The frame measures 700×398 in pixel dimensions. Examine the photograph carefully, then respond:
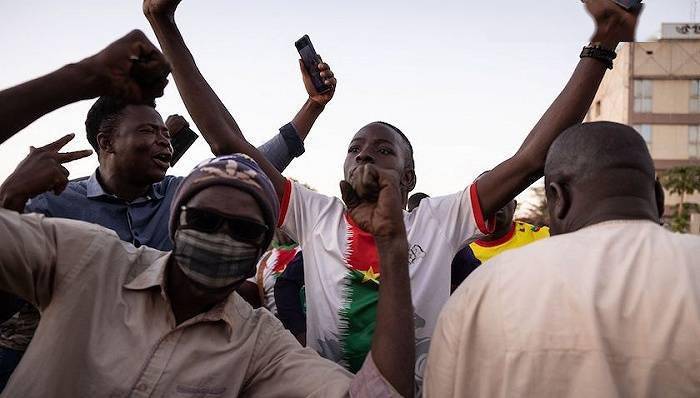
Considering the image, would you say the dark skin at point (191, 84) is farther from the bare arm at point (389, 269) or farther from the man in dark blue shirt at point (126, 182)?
the bare arm at point (389, 269)

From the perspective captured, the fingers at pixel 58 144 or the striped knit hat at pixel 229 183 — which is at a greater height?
the fingers at pixel 58 144

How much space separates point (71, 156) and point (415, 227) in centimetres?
146

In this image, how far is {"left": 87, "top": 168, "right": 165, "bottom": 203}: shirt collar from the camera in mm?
3416

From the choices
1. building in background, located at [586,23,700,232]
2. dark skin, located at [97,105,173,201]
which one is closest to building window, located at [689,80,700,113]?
building in background, located at [586,23,700,232]

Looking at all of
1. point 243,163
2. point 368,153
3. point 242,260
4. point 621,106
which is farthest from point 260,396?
point 621,106

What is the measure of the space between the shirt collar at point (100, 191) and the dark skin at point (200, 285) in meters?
1.25

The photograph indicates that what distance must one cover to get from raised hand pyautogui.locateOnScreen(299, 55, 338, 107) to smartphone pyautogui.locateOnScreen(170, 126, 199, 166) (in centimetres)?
87

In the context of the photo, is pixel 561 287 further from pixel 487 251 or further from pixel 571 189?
pixel 487 251

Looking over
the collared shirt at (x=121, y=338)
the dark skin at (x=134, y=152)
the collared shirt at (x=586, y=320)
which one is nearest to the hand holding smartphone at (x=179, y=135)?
the dark skin at (x=134, y=152)

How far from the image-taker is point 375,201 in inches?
90.6

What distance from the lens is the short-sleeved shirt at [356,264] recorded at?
2.82 metres

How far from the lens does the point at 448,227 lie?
9.91 ft

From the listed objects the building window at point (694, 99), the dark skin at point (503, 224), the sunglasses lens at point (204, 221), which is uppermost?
the building window at point (694, 99)

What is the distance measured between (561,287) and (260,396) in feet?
3.64
